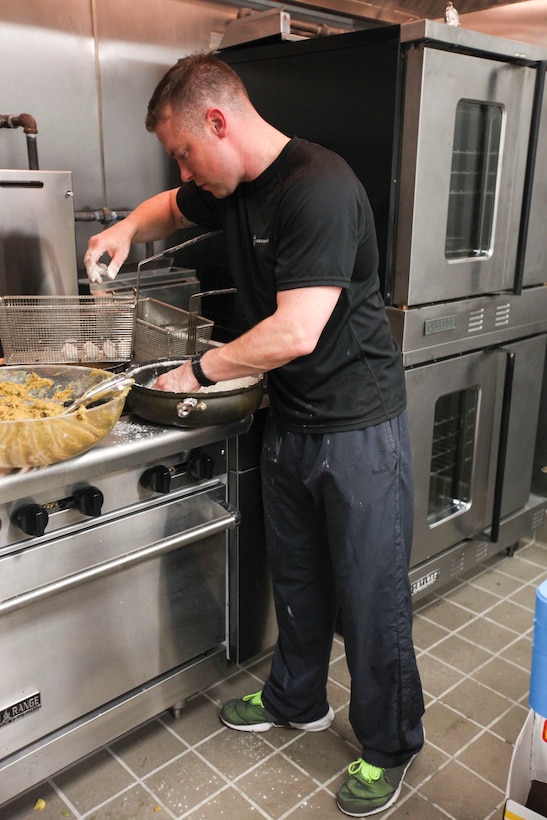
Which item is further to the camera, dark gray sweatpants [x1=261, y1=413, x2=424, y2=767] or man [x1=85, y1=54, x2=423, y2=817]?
dark gray sweatpants [x1=261, y1=413, x2=424, y2=767]

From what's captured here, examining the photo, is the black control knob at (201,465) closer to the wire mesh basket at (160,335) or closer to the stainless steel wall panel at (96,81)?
the wire mesh basket at (160,335)

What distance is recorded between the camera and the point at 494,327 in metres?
2.19

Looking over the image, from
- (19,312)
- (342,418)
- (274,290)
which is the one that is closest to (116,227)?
(19,312)

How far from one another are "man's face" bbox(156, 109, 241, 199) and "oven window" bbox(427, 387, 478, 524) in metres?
1.06

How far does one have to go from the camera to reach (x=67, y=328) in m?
1.66

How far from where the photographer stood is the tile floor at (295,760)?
5.22ft

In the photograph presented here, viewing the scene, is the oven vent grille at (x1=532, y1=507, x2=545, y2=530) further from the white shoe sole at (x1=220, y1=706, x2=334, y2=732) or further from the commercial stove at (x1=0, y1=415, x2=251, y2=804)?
the commercial stove at (x1=0, y1=415, x2=251, y2=804)

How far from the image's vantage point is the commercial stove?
54.3 inches

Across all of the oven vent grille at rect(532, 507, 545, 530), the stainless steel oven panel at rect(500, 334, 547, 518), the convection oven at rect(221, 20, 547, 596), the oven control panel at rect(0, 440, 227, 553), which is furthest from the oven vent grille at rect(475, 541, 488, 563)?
the oven control panel at rect(0, 440, 227, 553)

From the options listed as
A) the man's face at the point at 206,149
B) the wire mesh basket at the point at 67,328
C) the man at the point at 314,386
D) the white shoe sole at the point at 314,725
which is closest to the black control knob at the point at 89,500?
the man at the point at 314,386

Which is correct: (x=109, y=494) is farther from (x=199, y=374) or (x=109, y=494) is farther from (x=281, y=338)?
(x=281, y=338)

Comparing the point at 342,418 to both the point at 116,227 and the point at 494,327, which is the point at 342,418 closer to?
the point at 116,227

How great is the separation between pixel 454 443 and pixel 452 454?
37 mm

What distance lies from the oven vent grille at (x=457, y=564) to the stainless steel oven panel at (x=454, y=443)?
58mm
